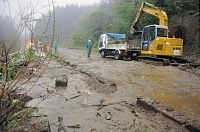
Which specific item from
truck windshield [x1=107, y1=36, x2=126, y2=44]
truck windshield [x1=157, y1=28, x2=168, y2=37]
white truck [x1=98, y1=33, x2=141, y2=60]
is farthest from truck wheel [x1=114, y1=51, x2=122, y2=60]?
truck windshield [x1=157, y1=28, x2=168, y2=37]

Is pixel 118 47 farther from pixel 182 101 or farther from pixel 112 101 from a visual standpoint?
pixel 112 101

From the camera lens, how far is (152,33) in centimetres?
1955

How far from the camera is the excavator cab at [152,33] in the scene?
1929 cm

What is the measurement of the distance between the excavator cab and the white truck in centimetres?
157

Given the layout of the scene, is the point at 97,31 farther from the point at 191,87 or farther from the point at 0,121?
the point at 0,121

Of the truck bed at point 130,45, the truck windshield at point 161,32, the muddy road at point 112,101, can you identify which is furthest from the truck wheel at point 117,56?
the muddy road at point 112,101

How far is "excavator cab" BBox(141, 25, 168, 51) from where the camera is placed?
19292 millimetres

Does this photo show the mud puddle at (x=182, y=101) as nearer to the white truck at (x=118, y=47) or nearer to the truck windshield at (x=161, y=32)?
the truck windshield at (x=161, y=32)

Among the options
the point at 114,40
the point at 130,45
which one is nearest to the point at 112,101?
the point at 130,45

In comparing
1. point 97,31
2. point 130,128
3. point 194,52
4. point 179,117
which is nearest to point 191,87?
point 179,117

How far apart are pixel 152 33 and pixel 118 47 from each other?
5.19 meters

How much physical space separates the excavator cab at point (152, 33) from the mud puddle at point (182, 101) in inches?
400

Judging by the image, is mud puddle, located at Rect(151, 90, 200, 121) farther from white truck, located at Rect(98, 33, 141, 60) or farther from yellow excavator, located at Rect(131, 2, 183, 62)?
white truck, located at Rect(98, 33, 141, 60)

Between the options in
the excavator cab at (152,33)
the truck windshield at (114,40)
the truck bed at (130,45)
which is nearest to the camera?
the excavator cab at (152,33)
